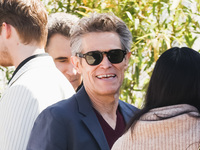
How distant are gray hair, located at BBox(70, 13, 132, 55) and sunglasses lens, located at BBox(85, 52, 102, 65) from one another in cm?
9

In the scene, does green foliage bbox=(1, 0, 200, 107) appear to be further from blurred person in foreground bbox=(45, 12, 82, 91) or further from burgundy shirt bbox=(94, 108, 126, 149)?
burgundy shirt bbox=(94, 108, 126, 149)

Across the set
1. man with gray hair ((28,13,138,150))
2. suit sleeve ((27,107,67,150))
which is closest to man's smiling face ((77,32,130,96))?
man with gray hair ((28,13,138,150))

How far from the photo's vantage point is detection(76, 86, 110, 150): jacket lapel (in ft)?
6.72

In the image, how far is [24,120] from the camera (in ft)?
6.85

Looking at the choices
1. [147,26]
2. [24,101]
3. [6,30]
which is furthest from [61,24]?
[24,101]

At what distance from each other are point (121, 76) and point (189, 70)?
52 centimetres

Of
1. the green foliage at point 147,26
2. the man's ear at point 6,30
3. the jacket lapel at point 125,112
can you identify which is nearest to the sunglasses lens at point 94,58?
the jacket lapel at point 125,112

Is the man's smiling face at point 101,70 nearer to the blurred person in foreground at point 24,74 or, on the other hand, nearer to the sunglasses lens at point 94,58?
the sunglasses lens at point 94,58

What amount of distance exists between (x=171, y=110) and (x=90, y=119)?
461 millimetres

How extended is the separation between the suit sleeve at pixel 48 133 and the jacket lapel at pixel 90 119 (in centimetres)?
14

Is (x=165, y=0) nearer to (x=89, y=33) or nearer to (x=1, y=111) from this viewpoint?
(x=89, y=33)

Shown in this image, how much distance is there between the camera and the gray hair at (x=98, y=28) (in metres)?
2.28

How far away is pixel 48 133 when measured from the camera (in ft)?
6.38

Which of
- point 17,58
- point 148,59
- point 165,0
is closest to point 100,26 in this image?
point 17,58
